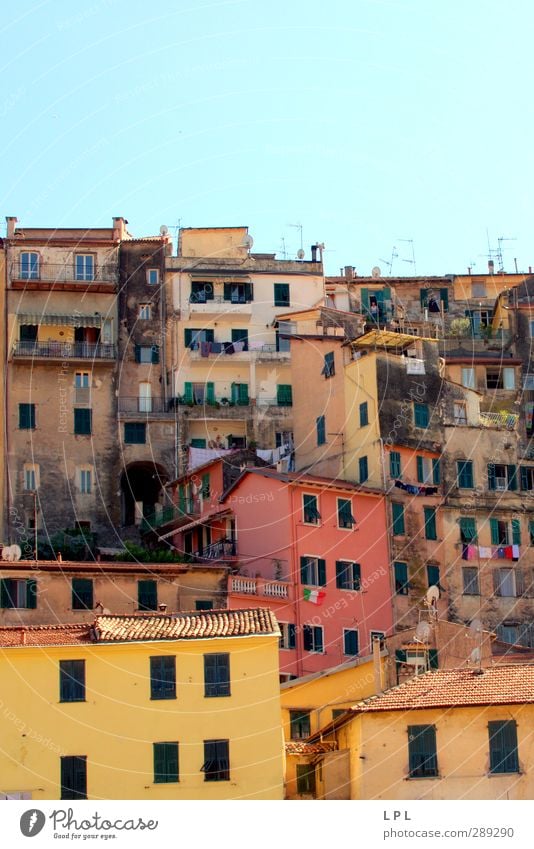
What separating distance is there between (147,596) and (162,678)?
15.3 meters

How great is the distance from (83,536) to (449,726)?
36272mm

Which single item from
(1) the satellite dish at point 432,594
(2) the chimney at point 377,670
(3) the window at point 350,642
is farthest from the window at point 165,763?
(1) the satellite dish at point 432,594

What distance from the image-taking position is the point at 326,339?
92312mm

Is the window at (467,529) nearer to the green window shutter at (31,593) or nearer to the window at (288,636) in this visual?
the window at (288,636)

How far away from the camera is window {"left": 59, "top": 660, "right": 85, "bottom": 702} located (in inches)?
2496

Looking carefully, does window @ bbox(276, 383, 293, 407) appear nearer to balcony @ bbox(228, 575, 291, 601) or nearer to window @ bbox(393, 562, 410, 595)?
window @ bbox(393, 562, 410, 595)

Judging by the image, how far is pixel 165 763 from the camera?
62.7 m

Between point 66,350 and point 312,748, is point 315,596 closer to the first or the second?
point 312,748

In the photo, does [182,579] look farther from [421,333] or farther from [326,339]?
[421,333]

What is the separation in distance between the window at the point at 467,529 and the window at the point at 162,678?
2616 centimetres

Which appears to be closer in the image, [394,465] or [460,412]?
[394,465]

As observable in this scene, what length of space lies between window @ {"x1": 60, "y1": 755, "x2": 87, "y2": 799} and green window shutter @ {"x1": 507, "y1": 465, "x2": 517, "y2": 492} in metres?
32.8

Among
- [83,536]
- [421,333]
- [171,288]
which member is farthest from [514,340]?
[83,536]

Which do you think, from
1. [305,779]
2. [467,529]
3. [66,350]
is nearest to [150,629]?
[305,779]
